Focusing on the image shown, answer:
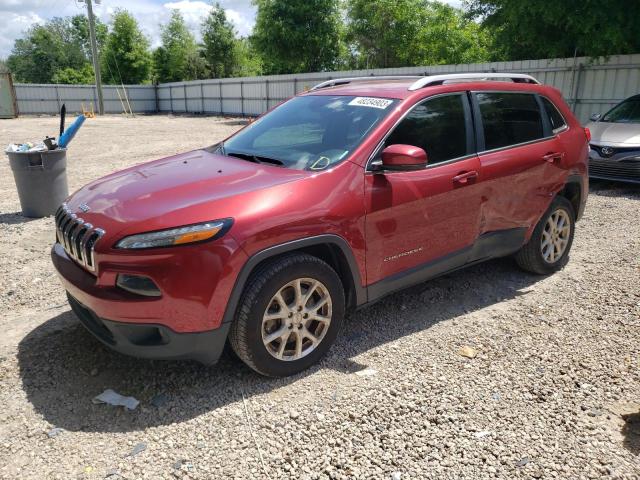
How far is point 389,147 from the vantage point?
11.0ft

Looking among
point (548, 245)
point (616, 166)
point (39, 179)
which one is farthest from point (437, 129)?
point (616, 166)

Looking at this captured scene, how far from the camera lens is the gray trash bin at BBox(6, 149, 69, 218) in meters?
6.88

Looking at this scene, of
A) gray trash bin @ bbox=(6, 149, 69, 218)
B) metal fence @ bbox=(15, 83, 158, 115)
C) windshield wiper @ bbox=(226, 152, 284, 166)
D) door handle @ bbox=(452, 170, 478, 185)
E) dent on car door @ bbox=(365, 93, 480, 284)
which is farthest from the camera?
metal fence @ bbox=(15, 83, 158, 115)

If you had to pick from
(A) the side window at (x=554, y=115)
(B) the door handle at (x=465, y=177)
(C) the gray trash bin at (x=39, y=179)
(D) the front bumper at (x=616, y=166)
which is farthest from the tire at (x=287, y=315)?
(D) the front bumper at (x=616, y=166)

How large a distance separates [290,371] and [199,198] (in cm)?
117

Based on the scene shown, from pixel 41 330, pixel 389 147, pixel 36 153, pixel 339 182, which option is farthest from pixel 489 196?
pixel 36 153

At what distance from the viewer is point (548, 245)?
492cm

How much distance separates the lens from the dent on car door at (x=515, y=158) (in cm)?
412

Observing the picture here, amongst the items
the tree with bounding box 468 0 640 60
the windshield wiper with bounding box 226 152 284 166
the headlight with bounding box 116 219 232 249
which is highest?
the tree with bounding box 468 0 640 60

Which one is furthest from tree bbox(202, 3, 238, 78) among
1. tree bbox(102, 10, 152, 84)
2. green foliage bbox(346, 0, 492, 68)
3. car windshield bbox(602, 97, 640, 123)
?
car windshield bbox(602, 97, 640, 123)

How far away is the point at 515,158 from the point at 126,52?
5144 cm

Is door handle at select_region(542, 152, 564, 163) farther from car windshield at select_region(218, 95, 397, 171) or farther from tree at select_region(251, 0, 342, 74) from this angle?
tree at select_region(251, 0, 342, 74)

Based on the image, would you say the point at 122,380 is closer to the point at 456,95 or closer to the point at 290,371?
the point at 290,371

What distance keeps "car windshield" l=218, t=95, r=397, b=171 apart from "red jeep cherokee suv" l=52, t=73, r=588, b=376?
0.05 feet
